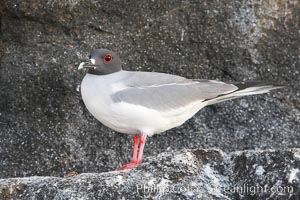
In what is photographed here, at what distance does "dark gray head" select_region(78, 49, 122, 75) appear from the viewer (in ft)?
13.2

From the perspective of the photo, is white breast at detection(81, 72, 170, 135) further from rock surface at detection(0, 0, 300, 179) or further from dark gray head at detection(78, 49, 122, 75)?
rock surface at detection(0, 0, 300, 179)

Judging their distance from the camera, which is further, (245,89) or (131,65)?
(131,65)

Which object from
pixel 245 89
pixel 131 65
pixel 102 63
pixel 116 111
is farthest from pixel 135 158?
pixel 131 65

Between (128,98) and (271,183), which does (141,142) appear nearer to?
(128,98)

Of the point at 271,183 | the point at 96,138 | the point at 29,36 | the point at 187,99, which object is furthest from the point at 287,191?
the point at 29,36

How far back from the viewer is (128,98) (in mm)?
3848

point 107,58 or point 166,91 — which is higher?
point 107,58

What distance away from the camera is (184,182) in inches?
136

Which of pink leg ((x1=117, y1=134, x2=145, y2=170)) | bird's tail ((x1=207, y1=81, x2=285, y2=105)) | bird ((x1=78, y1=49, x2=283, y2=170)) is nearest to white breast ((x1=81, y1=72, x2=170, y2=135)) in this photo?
bird ((x1=78, y1=49, x2=283, y2=170))

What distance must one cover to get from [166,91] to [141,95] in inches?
5.9

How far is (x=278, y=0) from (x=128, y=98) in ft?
4.84

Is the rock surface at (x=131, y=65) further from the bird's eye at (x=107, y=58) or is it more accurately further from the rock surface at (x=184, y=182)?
the rock surface at (x=184, y=182)

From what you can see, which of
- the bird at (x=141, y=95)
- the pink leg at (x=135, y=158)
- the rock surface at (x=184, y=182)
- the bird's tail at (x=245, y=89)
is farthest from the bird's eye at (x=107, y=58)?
the rock surface at (x=184, y=182)

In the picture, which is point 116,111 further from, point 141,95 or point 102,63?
point 102,63
